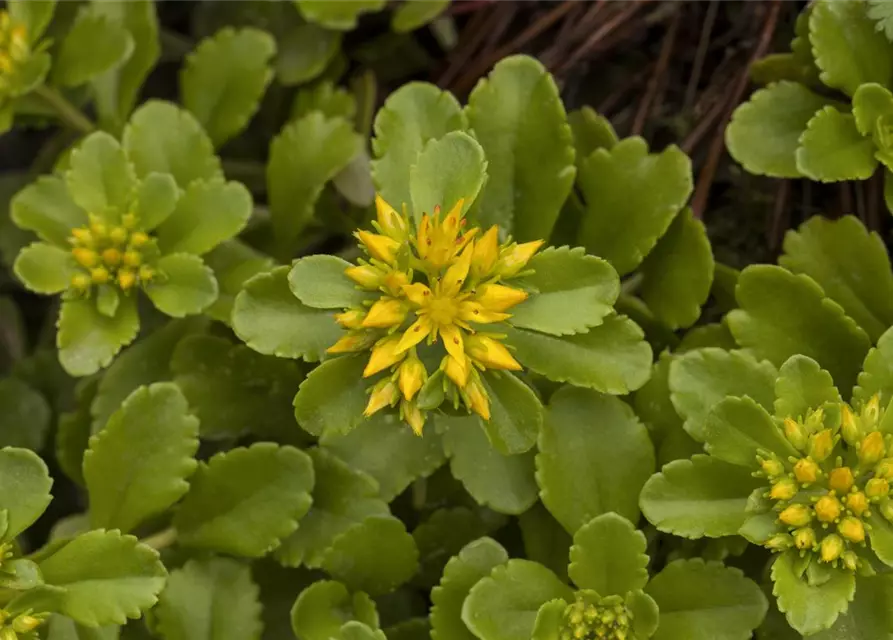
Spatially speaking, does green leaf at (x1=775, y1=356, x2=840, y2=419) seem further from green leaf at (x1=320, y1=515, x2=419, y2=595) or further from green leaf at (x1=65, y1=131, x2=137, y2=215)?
green leaf at (x1=65, y1=131, x2=137, y2=215)

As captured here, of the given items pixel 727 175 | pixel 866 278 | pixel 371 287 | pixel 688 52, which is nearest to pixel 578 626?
pixel 371 287

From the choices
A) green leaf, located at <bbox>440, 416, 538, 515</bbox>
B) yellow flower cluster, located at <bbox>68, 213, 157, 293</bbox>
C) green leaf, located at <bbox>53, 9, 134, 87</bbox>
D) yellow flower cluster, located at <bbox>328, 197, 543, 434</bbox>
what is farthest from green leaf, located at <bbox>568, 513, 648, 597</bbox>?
green leaf, located at <bbox>53, 9, 134, 87</bbox>

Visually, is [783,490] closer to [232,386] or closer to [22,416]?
[232,386]

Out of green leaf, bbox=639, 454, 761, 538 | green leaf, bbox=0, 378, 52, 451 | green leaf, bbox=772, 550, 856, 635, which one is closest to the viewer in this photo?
green leaf, bbox=772, 550, 856, 635

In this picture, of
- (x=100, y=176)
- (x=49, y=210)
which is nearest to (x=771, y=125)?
(x=100, y=176)

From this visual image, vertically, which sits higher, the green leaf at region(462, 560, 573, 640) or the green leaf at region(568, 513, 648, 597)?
the green leaf at region(568, 513, 648, 597)

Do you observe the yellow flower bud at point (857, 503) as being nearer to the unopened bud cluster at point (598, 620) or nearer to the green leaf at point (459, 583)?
the unopened bud cluster at point (598, 620)
